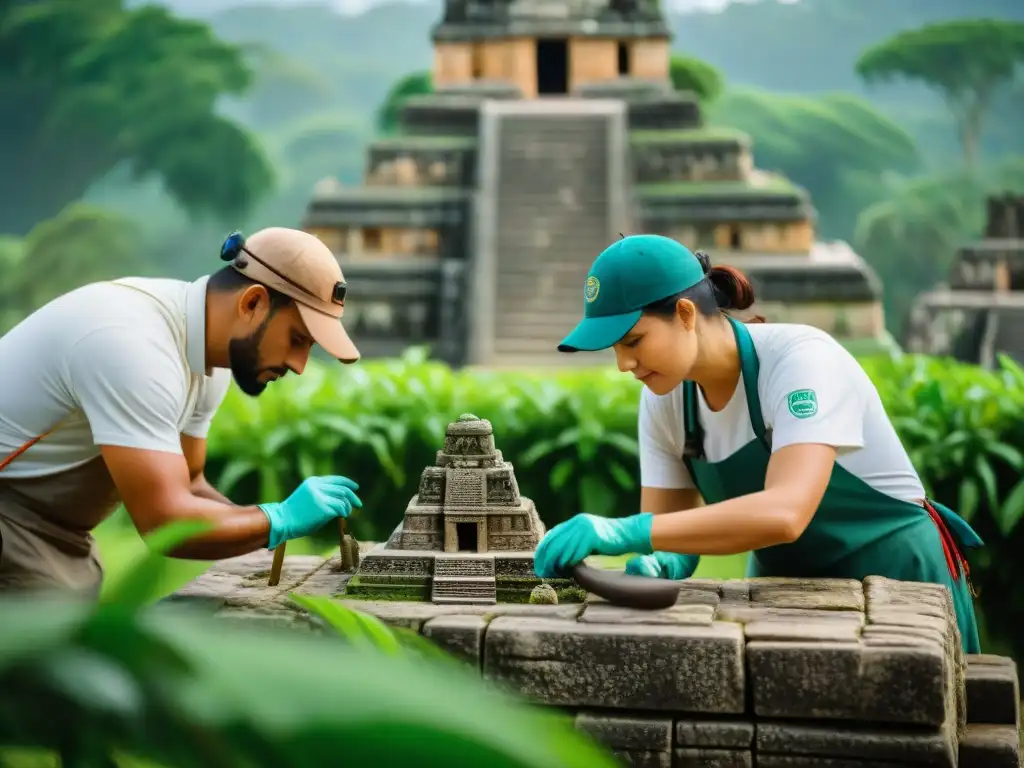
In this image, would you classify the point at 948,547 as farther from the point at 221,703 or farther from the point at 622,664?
the point at 221,703

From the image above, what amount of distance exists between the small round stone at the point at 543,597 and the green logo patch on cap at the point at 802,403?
2.20 ft

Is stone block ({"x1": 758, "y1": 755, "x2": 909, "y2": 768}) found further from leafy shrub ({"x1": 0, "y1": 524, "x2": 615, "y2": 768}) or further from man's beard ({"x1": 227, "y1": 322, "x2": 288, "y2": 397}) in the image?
leafy shrub ({"x1": 0, "y1": 524, "x2": 615, "y2": 768})

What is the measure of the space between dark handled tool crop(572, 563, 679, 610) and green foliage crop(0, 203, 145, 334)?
93.2 ft

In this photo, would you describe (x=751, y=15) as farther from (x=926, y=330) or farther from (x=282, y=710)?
(x=282, y=710)

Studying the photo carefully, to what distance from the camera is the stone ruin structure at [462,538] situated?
9.57 feet

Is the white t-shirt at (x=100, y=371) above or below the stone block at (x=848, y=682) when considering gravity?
above

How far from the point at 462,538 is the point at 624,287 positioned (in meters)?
0.73

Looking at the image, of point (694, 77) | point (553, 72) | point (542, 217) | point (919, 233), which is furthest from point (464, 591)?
point (919, 233)

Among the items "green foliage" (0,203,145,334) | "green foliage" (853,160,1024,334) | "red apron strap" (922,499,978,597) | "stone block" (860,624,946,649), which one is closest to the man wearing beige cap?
"stone block" (860,624,946,649)

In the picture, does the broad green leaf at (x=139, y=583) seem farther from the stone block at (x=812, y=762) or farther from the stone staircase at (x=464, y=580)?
the stone staircase at (x=464, y=580)

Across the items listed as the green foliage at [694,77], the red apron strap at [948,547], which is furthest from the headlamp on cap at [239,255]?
the green foliage at [694,77]

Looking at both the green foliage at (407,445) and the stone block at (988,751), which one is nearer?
the stone block at (988,751)

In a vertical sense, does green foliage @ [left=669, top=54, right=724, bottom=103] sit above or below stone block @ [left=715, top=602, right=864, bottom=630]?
above

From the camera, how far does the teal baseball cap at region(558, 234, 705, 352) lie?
9.29 feet
